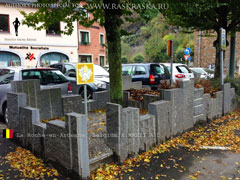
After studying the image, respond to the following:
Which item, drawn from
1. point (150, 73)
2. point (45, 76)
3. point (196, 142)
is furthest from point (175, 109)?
point (150, 73)

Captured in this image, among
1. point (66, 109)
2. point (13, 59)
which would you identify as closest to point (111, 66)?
point (66, 109)

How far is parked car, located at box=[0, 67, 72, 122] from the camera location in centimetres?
660

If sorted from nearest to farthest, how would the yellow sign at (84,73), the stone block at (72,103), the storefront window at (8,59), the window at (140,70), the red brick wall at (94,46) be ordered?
the yellow sign at (84,73)
the stone block at (72,103)
the window at (140,70)
the storefront window at (8,59)
the red brick wall at (94,46)

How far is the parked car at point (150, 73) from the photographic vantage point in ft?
34.7

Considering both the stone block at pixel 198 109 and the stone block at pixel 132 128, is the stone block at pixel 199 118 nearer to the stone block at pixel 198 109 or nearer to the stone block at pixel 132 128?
the stone block at pixel 198 109

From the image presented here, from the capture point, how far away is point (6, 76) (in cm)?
696

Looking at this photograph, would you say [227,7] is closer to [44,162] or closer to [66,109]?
[66,109]

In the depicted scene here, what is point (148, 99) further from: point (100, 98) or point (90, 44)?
point (90, 44)

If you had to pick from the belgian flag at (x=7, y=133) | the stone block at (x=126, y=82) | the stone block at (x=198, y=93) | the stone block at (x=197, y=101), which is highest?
the stone block at (x=126, y=82)

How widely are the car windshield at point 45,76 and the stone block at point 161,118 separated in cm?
364

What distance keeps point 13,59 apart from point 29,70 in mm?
16283

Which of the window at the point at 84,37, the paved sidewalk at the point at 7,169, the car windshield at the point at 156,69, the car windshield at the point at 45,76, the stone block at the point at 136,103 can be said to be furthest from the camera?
the window at the point at 84,37

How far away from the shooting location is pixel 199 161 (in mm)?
4312

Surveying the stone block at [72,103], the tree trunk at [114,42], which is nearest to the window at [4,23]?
the stone block at [72,103]
